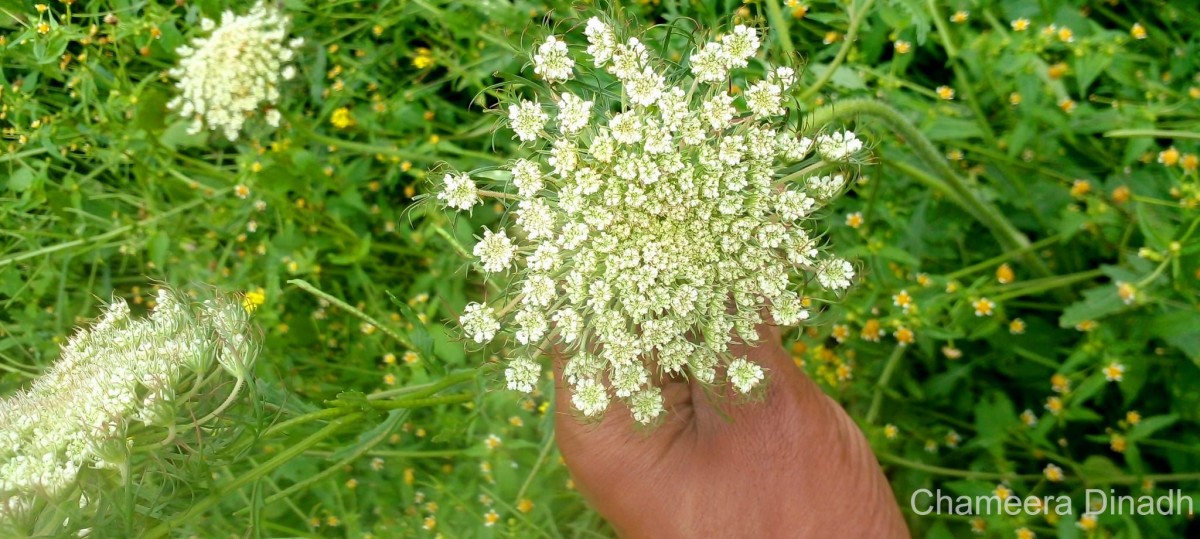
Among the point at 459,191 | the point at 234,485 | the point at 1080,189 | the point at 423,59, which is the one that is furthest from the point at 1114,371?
the point at 423,59

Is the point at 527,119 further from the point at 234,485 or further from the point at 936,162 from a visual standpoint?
the point at 936,162

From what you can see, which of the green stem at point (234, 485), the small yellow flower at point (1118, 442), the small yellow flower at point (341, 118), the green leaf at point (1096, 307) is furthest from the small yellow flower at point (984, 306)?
the small yellow flower at point (341, 118)

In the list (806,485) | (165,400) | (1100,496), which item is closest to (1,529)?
(165,400)

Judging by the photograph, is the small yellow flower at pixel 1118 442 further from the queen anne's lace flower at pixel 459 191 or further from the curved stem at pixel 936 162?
the queen anne's lace flower at pixel 459 191

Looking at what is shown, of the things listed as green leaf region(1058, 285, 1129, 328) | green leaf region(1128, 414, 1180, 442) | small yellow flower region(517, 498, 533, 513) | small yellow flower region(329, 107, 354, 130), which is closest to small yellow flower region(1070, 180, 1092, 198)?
green leaf region(1058, 285, 1129, 328)

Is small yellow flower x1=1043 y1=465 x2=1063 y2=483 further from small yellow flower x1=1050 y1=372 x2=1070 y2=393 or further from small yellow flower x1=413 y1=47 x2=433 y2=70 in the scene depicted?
small yellow flower x1=413 y1=47 x2=433 y2=70

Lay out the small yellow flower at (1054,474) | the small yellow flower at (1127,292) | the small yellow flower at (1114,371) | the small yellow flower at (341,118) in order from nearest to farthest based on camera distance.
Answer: the small yellow flower at (1127,292) → the small yellow flower at (1114,371) → the small yellow flower at (1054,474) → the small yellow flower at (341,118)
